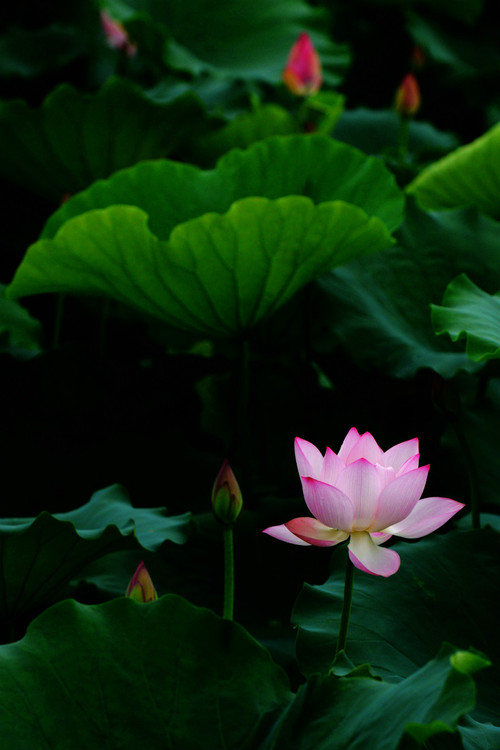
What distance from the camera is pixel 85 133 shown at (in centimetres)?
164

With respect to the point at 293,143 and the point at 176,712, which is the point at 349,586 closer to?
the point at 176,712

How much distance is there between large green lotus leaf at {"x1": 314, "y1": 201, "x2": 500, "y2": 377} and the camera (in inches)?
48.7

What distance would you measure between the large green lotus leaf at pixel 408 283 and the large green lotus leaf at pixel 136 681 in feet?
1.94

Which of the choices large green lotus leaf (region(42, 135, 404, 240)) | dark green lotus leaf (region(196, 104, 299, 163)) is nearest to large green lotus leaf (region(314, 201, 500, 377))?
large green lotus leaf (region(42, 135, 404, 240))

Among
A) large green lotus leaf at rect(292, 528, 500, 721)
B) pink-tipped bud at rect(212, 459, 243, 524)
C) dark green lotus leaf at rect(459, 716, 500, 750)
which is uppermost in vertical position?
pink-tipped bud at rect(212, 459, 243, 524)

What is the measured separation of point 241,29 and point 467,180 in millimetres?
1164

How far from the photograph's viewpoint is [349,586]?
0.68 metres

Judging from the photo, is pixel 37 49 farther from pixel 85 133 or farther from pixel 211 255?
pixel 211 255

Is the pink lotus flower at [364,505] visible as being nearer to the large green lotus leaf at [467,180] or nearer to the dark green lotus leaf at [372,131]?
the large green lotus leaf at [467,180]

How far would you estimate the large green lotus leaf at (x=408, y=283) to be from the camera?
1.24 metres

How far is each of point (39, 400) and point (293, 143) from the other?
554 mm

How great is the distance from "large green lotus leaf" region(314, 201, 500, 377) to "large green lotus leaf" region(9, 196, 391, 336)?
0.10 m

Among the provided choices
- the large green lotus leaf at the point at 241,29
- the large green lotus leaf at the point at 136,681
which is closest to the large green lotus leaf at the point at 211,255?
the large green lotus leaf at the point at 136,681

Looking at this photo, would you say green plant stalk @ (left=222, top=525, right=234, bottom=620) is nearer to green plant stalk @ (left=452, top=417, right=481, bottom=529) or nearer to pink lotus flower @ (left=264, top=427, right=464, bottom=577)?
pink lotus flower @ (left=264, top=427, right=464, bottom=577)
